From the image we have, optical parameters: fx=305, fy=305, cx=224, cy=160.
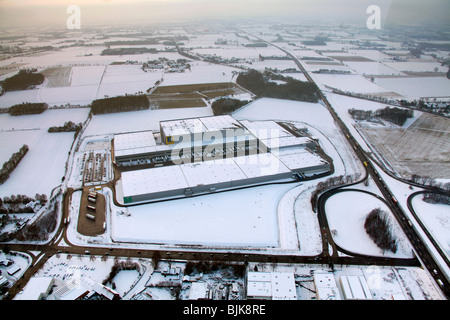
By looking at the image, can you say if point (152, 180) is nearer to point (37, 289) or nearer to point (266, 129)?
point (37, 289)

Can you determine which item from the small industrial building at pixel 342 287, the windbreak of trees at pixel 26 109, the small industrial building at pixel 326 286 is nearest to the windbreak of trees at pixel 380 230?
the small industrial building at pixel 342 287

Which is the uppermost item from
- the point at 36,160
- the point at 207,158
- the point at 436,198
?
the point at 207,158

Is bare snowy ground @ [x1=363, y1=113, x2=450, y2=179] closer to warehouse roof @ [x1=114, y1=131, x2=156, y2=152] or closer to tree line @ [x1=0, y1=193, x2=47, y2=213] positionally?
warehouse roof @ [x1=114, y1=131, x2=156, y2=152]

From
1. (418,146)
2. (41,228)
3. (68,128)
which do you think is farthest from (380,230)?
(68,128)

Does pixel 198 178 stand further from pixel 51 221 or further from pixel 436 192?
pixel 436 192

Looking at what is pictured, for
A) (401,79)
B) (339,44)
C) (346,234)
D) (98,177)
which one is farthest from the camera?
(339,44)

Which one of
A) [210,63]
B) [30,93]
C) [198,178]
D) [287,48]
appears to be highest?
[287,48]
